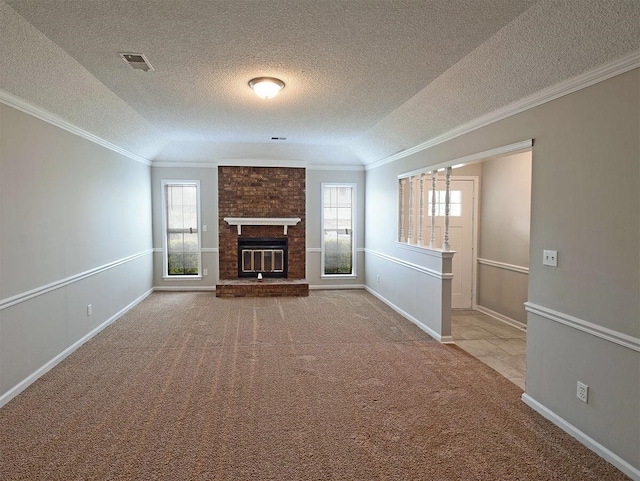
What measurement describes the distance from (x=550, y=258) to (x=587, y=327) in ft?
1.79

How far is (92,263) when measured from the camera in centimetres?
471

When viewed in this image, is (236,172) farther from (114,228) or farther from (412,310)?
(412,310)

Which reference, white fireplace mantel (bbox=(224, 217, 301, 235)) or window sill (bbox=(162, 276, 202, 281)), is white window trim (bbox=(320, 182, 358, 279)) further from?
window sill (bbox=(162, 276, 202, 281))

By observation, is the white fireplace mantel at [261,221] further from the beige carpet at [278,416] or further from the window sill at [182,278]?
the beige carpet at [278,416]

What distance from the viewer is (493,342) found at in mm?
4707

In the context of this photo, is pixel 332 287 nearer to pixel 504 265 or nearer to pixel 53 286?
Answer: pixel 504 265

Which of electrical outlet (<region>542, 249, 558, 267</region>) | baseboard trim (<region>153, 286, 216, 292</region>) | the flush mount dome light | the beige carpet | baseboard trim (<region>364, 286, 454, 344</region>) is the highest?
the flush mount dome light

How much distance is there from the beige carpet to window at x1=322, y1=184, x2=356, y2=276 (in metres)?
3.30

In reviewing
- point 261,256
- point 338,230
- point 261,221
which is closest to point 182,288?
point 261,256

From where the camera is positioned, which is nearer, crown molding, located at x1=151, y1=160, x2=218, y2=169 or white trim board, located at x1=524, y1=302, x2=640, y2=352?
white trim board, located at x1=524, y1=302, x2=640, y2=352

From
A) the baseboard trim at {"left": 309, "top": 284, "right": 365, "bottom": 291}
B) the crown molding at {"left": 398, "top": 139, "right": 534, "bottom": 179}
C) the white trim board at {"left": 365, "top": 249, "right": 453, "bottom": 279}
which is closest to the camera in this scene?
the crown molding at {"left": 398, "top": 139, "right": 534, "bottom": 179}

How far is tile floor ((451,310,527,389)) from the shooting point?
3916 mm

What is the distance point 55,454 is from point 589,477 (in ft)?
10.2

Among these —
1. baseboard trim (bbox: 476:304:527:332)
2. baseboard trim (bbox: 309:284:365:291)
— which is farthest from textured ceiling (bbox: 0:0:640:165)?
baseboard trim (bbox: 309:284:365:291)
